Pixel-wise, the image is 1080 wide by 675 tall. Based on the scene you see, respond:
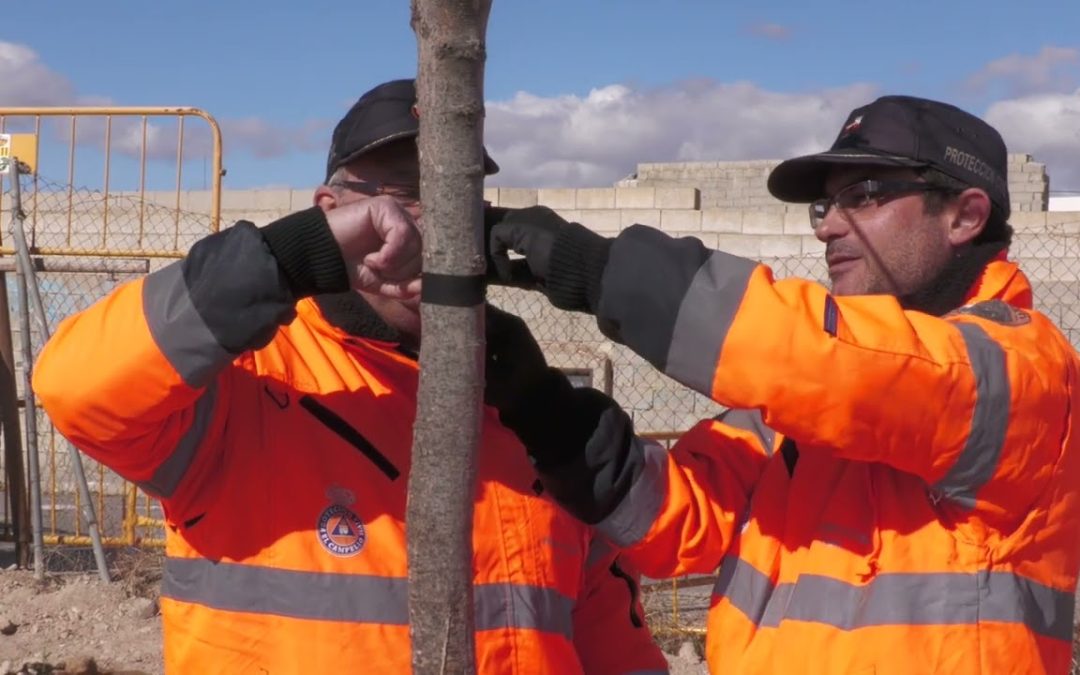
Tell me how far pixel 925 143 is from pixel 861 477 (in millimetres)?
628

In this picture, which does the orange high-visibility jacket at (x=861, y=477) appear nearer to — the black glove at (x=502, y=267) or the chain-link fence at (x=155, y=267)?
the black glove at (x=502, y=267)

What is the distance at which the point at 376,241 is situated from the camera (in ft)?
6.64

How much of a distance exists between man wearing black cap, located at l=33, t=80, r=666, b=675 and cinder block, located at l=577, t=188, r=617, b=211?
14.6 metres

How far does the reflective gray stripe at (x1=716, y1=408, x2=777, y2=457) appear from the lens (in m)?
2.54

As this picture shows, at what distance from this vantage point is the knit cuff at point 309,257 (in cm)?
199

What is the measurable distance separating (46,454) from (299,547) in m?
8.48

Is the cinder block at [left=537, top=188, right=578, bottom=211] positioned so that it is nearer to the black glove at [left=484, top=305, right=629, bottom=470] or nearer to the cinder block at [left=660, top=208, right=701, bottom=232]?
the cinder block at [left=660, top=208, right=701, bottom=232]

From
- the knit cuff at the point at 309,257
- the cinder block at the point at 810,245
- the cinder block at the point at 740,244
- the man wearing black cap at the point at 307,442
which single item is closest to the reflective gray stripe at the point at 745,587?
the man wearing black cap at the point at 307,442

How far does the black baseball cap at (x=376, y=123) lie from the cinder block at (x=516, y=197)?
13982 mm

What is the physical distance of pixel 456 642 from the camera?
6.26 feet

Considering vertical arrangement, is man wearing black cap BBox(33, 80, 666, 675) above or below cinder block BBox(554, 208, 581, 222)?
below

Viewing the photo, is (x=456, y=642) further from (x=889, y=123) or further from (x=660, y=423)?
(x=660, y=423)

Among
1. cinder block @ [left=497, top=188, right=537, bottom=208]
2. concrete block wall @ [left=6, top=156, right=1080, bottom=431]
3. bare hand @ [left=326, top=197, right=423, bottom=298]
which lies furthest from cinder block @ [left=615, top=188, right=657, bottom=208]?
bare hand @ [left=326, top=197, right=423, bottom=298]

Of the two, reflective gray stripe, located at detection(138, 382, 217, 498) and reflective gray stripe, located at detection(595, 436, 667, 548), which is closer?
reflective gray stripe, located at detection(138, 382, 217, 498)
